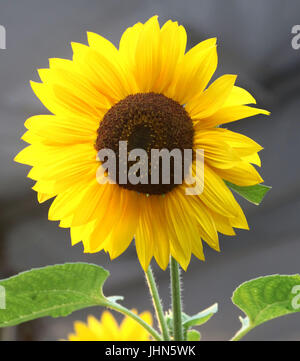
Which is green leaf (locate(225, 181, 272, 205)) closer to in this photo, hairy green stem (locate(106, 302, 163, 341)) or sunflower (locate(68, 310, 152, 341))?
hairy green stem (locate(106, 302, 163, 341))

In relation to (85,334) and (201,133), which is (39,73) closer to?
(201,133)

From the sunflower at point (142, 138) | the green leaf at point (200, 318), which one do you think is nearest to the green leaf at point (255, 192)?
the sunflower at point (142, 138)

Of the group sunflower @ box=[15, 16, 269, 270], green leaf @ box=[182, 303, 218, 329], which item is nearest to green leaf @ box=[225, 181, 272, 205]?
sunflower @ box=[15, 16, 269, 270]

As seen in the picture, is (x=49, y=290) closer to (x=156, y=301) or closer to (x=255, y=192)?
(x=156, y=301)

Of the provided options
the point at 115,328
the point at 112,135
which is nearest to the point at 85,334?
the point at 115,328

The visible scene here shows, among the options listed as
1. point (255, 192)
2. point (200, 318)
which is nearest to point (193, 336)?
point (200, 318)

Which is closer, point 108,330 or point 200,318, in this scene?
point 200,318

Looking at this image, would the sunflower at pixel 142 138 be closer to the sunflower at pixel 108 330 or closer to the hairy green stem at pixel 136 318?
the hairy green stem at pixel 136 318
